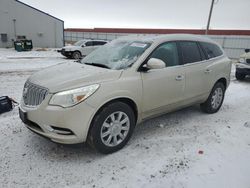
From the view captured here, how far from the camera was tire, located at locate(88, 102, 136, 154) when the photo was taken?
2814 millimetres

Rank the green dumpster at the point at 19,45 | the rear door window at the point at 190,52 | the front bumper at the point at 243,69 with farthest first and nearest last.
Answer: the green dumpster at the point at 19,45 < the front bumper at the point at 243,69 < the rear door window at the point at 190,52

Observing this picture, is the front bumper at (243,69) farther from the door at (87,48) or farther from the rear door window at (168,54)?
the door at (87,48)

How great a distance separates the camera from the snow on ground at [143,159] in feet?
8.41

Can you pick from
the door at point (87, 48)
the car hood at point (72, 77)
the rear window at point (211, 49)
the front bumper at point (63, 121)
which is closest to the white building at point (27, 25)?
the door at point (87, 48)

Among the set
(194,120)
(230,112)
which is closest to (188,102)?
(194,120)

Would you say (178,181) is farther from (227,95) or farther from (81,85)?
(227,95)

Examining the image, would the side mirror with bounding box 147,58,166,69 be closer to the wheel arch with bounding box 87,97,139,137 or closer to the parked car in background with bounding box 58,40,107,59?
the wheel arch with bounding box 87,97,139,137

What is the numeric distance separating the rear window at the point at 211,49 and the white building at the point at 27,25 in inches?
961

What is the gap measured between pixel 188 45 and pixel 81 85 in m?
2.39

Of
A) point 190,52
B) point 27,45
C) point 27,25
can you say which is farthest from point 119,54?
point 27,25

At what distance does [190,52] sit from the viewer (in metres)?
4.11

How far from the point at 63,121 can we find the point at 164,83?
5.67 feet

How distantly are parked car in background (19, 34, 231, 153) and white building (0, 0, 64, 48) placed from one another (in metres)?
23.9

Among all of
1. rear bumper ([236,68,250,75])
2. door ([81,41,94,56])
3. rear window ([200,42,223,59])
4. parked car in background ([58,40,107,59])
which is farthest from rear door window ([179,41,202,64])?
door ([81,41,94,56])
